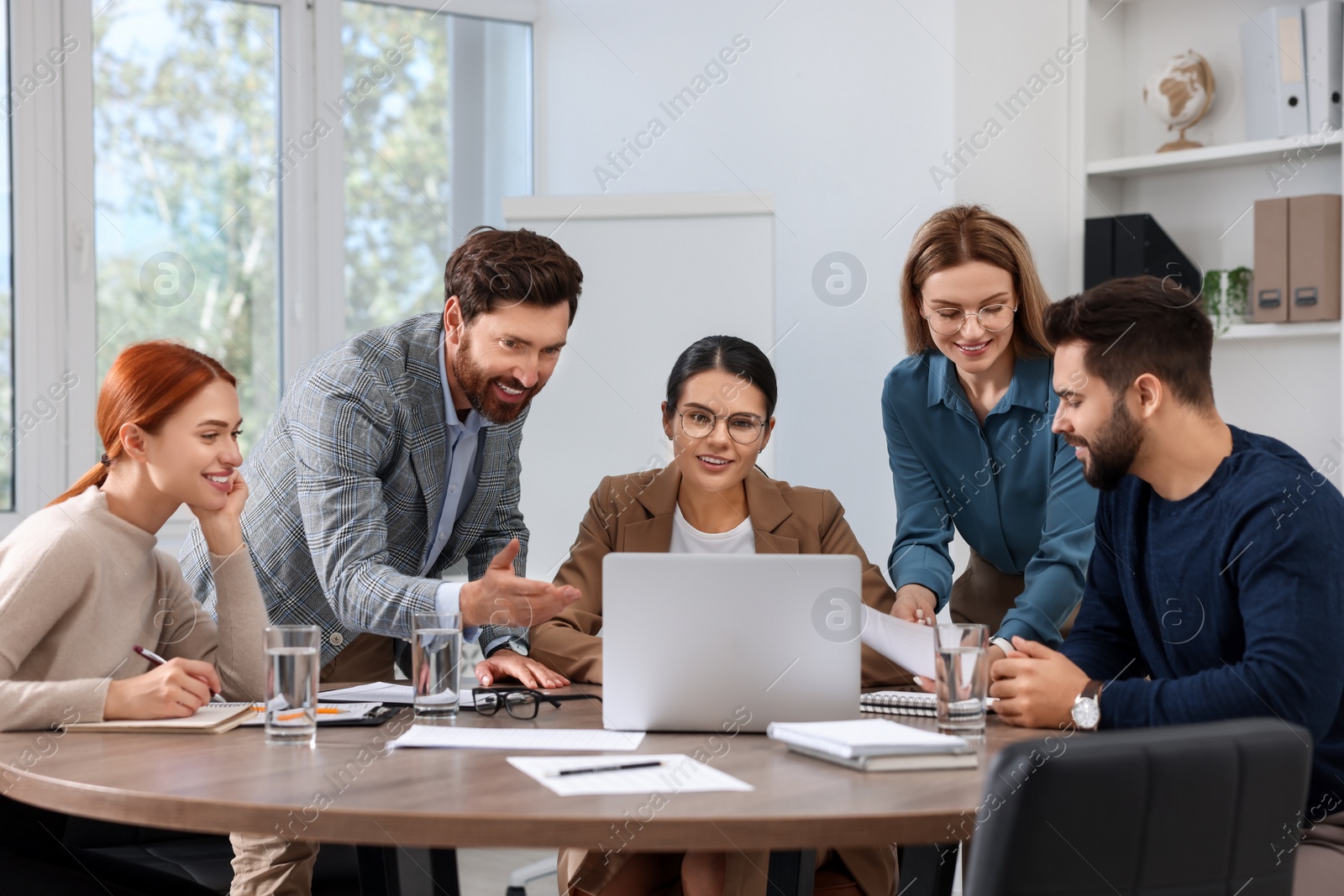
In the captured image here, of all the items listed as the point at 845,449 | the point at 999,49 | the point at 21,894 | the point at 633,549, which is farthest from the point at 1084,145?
the point at 21,894

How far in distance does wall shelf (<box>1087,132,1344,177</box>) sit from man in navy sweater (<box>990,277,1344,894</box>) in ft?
6.89

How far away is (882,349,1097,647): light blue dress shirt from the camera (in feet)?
7.32

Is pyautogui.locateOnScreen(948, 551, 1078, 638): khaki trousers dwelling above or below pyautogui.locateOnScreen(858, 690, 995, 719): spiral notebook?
above

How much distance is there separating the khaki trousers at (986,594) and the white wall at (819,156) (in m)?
1.30

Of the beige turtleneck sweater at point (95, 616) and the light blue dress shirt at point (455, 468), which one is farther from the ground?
the light blue dress shirt at point (455, 468)

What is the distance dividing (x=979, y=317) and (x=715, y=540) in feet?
2.12

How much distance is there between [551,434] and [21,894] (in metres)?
2.50

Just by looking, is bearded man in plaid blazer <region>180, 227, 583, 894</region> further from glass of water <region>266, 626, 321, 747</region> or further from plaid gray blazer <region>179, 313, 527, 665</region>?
glass of water <region>266, 626, 321, 747</region>

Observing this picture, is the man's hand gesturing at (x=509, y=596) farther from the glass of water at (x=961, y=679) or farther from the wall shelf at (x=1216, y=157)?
the wall shelf at (x=1216, y=157)

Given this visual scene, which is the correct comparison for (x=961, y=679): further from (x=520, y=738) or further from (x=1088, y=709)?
(x=520, y=738)

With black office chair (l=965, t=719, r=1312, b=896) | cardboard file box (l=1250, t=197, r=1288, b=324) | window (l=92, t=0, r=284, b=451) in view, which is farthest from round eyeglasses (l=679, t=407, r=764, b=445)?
window (l=92, t=0, r=284, b=451)

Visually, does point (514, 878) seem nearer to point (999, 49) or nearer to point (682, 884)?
point (682, 884)

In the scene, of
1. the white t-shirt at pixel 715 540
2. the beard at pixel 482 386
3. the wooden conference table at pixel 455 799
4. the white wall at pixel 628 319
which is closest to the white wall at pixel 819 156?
the white wall at pixel 628 319

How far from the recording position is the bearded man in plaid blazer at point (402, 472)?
1.99m
